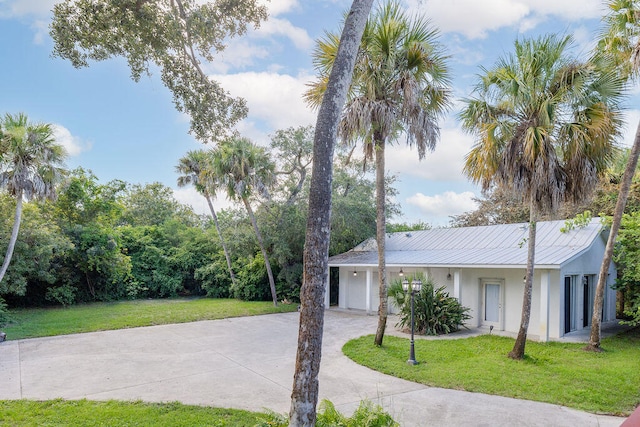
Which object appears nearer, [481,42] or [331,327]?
[481,42]

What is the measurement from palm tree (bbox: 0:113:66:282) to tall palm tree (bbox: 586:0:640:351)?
15.2 metres

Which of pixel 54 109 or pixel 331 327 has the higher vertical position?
pixel 54 109

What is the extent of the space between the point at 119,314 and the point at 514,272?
46.4 feet

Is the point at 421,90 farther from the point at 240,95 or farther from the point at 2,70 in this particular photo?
the point at 2,70

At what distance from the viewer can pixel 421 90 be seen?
916 centimetres

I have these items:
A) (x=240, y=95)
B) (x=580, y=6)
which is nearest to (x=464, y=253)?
(x=580, y=6)

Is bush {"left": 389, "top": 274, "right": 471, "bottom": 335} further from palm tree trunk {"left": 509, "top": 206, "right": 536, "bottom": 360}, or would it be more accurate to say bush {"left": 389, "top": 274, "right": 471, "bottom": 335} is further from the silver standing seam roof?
palm tree trunk {"left": 509, "top": 206, "right": 536, "bottom": 360}

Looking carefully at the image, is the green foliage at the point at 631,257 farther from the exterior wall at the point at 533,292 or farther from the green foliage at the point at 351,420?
the green foliage at the point at 351,420

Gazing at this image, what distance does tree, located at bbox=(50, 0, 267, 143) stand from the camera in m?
5.12

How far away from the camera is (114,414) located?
18.0 feet

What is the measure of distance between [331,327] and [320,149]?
9703mm

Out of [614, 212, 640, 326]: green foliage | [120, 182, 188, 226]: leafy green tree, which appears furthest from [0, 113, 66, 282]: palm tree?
[120, 182, 188, 226]: leafy green tree

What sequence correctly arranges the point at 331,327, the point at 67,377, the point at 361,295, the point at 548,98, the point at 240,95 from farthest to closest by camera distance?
1. the point at 361,295
2. the point at 331,327
3. the point at 548,98
4. the point at 67,377
5. the point at 240,95

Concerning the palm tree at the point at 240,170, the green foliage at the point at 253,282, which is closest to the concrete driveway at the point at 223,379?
the palm tree at the point at 240,170
